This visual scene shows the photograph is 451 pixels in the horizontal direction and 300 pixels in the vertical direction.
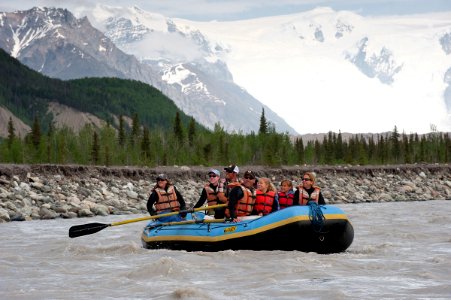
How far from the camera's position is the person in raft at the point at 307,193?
22.7m

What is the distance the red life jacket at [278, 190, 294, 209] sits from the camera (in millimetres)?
23500

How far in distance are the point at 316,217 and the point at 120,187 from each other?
34985mm

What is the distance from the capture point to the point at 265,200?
23.6 meters

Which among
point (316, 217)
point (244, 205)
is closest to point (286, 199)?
point (244, 205)

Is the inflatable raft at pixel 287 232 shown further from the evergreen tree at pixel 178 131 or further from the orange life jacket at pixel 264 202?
the evergreen tree at pixel 178 131

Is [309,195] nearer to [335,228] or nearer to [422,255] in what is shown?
[335,228]

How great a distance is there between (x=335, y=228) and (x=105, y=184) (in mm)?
34577

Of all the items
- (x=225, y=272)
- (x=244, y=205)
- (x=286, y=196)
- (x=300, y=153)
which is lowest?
(x=225, y=272)

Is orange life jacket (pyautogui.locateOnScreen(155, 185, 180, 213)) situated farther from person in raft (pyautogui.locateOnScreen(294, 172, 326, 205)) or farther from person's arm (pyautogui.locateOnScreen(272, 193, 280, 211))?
person in raft (pyautogui.locateOnScreen(294, 172, 326, 205))

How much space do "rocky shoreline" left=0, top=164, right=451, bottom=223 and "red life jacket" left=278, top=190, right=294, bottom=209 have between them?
18546 millimetres

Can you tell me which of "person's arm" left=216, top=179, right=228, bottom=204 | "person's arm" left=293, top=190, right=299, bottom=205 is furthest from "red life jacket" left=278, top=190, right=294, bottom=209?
"person's arm" left=216, top=179, right=228, bottom=204

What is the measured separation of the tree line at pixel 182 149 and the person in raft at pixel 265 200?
195 ft

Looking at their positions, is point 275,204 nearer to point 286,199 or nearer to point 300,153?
point 286,199

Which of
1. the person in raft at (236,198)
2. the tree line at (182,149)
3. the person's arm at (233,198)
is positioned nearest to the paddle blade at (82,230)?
the person in raft at (236,198)
